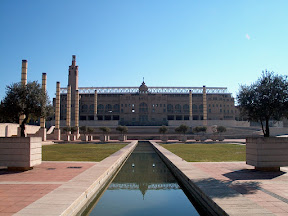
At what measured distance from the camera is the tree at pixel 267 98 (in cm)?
1201

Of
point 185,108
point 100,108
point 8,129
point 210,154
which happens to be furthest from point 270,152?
point 100,108

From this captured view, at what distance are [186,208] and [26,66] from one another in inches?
1370

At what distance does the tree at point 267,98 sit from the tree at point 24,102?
10488mm

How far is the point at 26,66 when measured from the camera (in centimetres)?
3666

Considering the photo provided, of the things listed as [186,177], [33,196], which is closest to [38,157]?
[33,196]

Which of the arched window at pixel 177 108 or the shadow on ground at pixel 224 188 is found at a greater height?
the arched window at pixel 177 108

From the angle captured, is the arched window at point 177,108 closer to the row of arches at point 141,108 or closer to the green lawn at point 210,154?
the row of arches at point 141,108

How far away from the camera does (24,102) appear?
14.1m

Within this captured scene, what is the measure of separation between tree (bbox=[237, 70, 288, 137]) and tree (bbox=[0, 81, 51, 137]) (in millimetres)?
10488

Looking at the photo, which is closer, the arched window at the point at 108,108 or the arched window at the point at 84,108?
the arched window at the point at 108,108

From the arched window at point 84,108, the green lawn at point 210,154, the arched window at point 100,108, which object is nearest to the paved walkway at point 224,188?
the green lawn at point 210,154

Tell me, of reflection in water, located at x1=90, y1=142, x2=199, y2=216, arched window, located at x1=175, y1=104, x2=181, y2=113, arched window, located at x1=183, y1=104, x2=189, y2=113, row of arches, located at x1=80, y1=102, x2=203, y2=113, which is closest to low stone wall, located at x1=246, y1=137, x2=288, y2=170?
reflection in water, located at x1=90, y1=142, x2=199, y2=216

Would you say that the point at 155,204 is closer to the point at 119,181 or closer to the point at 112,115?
the point at 119,181

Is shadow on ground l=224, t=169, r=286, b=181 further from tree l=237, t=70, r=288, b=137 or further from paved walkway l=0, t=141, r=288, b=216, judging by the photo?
tree l=237, t=70, r=288, b=137
